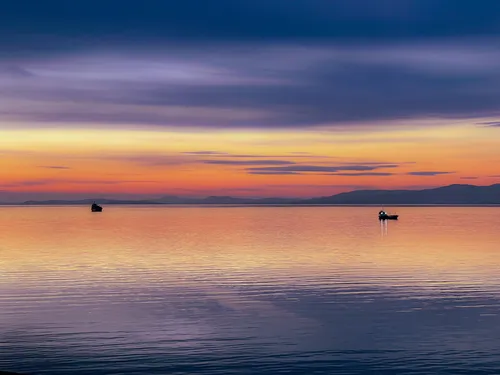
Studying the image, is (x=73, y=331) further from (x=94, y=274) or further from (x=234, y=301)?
(x=94, y=274)

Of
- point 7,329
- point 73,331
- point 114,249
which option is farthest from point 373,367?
point 114,249

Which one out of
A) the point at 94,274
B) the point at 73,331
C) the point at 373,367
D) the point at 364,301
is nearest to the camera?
the point at 373,367

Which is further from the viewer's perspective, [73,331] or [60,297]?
[60,297]

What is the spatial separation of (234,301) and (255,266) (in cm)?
2815

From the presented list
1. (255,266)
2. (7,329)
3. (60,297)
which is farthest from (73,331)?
(255,266)

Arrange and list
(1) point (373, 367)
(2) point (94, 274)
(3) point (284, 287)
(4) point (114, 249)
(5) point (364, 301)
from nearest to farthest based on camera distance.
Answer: (1) point (373, 367) < (5) point (364, 301) < (3) point (284, 287) < (2) point (94, 274) < (4) point (114, 249)

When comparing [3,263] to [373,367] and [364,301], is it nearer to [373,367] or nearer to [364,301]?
[364,301]

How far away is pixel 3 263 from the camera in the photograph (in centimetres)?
8612

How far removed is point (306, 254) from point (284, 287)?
37.2 metres

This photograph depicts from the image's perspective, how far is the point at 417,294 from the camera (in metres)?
57.9

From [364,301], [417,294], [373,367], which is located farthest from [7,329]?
[417,294]

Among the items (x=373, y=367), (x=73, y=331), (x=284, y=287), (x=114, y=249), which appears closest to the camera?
(x=373, y=367)

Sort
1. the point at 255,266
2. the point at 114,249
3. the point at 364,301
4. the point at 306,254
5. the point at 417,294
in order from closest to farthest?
1. the point at 364,301
2. the point at 417,294
3. the point at 255,266
4. the point at 306,254
5. the point at 114,249

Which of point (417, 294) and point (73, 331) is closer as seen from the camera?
point (73, 331)
